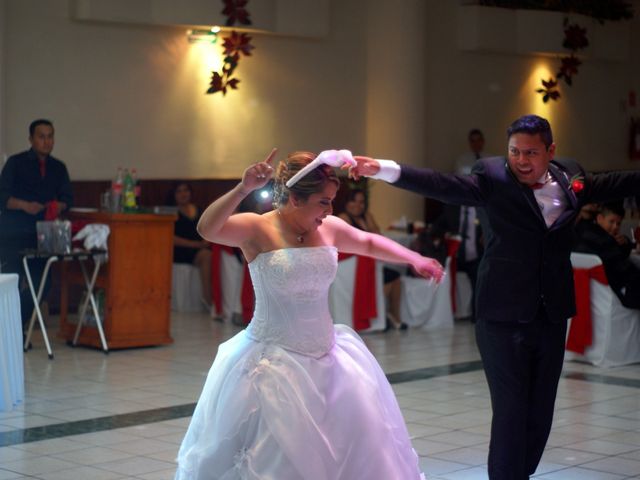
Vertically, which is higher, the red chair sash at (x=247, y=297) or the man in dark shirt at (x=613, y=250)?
the man in dark shirt at (x=613, y=250)

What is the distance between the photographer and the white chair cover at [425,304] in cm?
1127

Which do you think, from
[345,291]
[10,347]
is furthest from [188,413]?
[345,291]

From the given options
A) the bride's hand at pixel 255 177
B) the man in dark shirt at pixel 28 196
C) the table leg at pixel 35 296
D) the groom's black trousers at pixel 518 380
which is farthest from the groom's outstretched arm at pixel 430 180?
the man in dark shirt at pixel 28 196

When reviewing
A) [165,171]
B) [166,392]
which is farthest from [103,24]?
[166,392]

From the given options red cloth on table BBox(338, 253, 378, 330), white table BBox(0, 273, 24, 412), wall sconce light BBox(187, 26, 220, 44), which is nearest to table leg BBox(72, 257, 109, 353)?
white table BBox(0, 273, 24, 412)

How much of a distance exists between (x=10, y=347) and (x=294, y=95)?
7.45 m

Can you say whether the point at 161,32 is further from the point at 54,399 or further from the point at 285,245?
the point at 285,245

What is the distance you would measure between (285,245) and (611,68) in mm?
14495

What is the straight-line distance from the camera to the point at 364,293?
34.9 ft

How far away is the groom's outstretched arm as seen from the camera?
13.8ft

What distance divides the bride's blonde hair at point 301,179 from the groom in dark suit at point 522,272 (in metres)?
0.39

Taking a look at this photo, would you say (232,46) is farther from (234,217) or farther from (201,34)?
(234,217)

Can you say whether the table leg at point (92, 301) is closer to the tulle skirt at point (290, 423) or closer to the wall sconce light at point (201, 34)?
the wall sconce light at point (201, 34)

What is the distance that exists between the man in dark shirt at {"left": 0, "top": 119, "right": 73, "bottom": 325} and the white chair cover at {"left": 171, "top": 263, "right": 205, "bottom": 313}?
267cm
